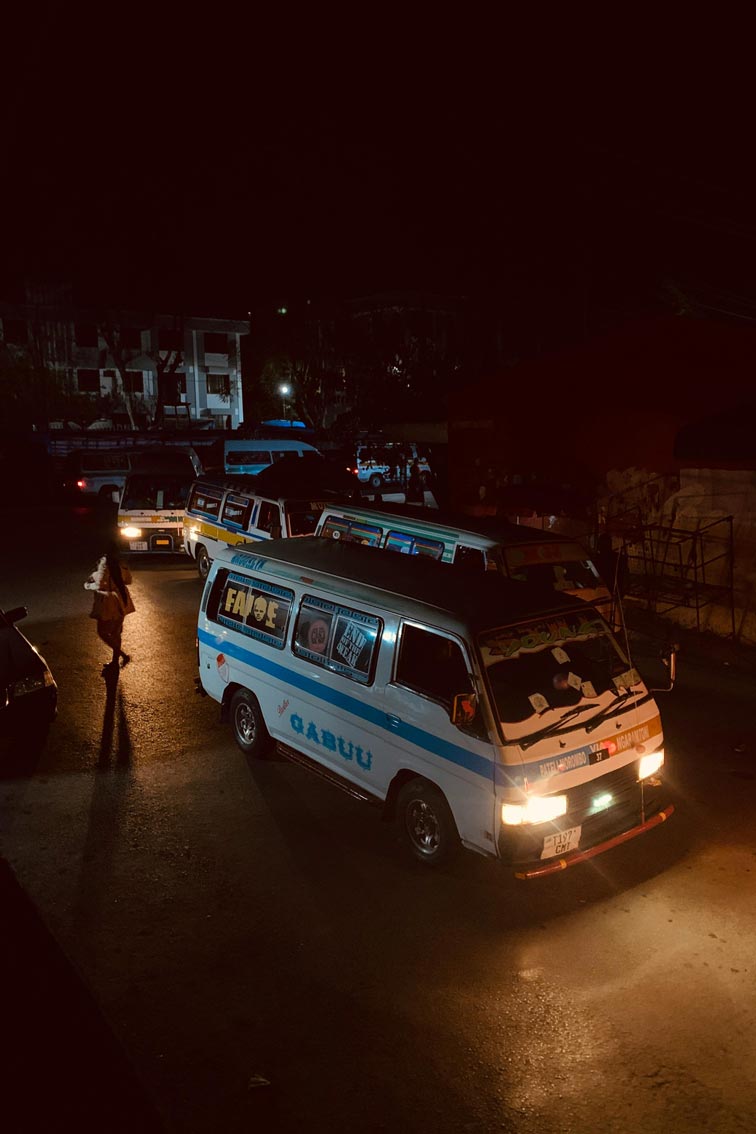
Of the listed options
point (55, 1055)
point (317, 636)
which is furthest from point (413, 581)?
point (55, 1055)

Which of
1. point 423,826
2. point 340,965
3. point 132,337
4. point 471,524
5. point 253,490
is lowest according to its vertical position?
point 340,965

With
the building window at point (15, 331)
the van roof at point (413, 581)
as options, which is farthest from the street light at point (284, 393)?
the van roof at point (413, 581)

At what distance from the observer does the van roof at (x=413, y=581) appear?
20.3ft

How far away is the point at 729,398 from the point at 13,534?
68.0 ft

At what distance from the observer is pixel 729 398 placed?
572 inches

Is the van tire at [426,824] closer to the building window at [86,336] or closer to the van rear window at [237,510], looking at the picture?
the van rear window at [237,510]

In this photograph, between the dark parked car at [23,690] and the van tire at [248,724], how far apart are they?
6.54ft

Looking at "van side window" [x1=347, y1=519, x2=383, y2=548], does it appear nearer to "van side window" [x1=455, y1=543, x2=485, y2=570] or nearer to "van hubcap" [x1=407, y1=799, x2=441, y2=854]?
"van side window" [x1=455, y1=543, x2=485, y2=570]

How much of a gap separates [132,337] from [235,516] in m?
47.1

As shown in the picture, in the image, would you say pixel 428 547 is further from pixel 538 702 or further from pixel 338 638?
pixel 538 702

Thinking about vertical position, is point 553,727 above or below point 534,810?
above

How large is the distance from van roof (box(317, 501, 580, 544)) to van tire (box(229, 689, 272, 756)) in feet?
11.5

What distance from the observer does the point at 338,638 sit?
22.2 feet

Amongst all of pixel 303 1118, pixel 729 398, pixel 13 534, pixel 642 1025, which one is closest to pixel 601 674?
pixel 642 1025
